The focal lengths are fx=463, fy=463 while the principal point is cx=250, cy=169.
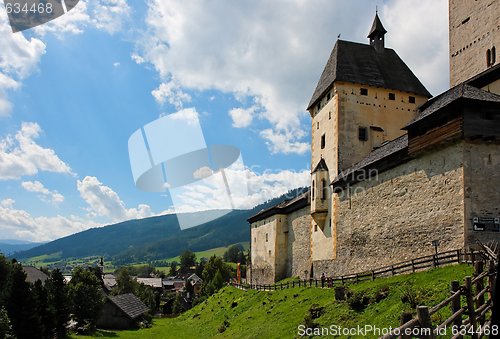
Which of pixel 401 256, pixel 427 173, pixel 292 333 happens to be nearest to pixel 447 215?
pixel 427 173

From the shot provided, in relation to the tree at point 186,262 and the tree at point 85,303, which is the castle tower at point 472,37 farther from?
the tree at point 186,262

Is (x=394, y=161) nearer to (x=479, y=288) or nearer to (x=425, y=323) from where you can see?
(x=479, y=288)

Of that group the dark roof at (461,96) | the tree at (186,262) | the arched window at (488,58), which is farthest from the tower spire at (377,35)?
the tree at (186,262)

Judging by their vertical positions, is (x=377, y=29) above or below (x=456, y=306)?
above

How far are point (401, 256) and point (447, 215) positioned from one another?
4.09 meters

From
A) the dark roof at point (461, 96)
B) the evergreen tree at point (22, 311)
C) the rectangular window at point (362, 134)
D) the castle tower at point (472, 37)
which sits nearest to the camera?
the dark roof at point (461, 96)

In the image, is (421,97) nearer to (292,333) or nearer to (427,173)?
(427,173)

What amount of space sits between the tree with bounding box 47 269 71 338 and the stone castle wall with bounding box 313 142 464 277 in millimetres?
19689

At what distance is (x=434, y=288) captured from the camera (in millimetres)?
16688

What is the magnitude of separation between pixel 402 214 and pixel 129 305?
121 ft

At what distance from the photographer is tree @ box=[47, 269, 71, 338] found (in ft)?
109

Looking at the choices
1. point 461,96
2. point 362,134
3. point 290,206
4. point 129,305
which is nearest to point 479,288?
point 461,96

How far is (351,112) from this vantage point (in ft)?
113

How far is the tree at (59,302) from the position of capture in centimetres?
3319
